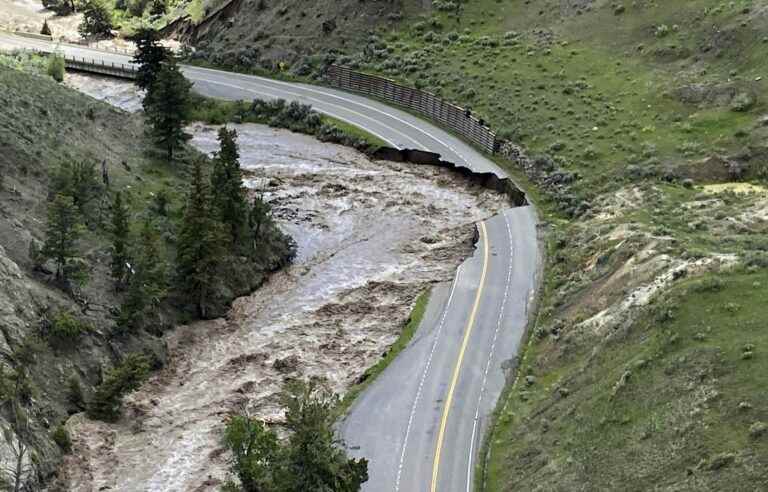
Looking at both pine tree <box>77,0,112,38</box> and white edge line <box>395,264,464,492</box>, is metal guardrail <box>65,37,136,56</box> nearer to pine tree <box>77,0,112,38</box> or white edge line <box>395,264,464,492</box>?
pine tree <box>77,0,112,38</box>

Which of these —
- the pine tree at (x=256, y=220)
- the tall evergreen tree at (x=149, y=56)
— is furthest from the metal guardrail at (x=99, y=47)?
the pine tree at (x=256, y=220)

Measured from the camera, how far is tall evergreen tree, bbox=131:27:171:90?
68625 mm

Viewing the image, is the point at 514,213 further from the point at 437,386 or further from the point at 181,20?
the point at 181,20

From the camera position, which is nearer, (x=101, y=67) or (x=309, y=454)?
(x=309, y=454)

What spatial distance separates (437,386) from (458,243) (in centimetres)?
1896

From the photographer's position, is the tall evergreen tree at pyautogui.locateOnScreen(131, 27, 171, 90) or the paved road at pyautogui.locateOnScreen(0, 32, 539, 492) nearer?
the paved road at pyautogui.locateOnScreen(0, 32, 539, 492)

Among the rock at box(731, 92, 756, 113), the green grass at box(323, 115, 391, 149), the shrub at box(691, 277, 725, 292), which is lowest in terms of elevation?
the shrub at box(691, 277, 725, 292)

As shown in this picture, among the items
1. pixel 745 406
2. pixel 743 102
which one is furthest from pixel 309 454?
pixel 743 102

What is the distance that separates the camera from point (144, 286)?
4531cm

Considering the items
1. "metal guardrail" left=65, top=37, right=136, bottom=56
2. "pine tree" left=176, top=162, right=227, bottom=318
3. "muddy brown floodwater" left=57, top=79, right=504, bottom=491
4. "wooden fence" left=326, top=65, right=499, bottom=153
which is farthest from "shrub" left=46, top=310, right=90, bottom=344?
"metal guardrail" left=65, top=37, right=136, bottom=56

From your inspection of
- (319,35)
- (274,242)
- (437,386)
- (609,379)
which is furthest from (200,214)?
(319,35)

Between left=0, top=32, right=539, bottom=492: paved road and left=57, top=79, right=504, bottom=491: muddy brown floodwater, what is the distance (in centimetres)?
216

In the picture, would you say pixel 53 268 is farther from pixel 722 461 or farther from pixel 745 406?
pixel 745 406

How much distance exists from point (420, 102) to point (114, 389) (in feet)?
167
